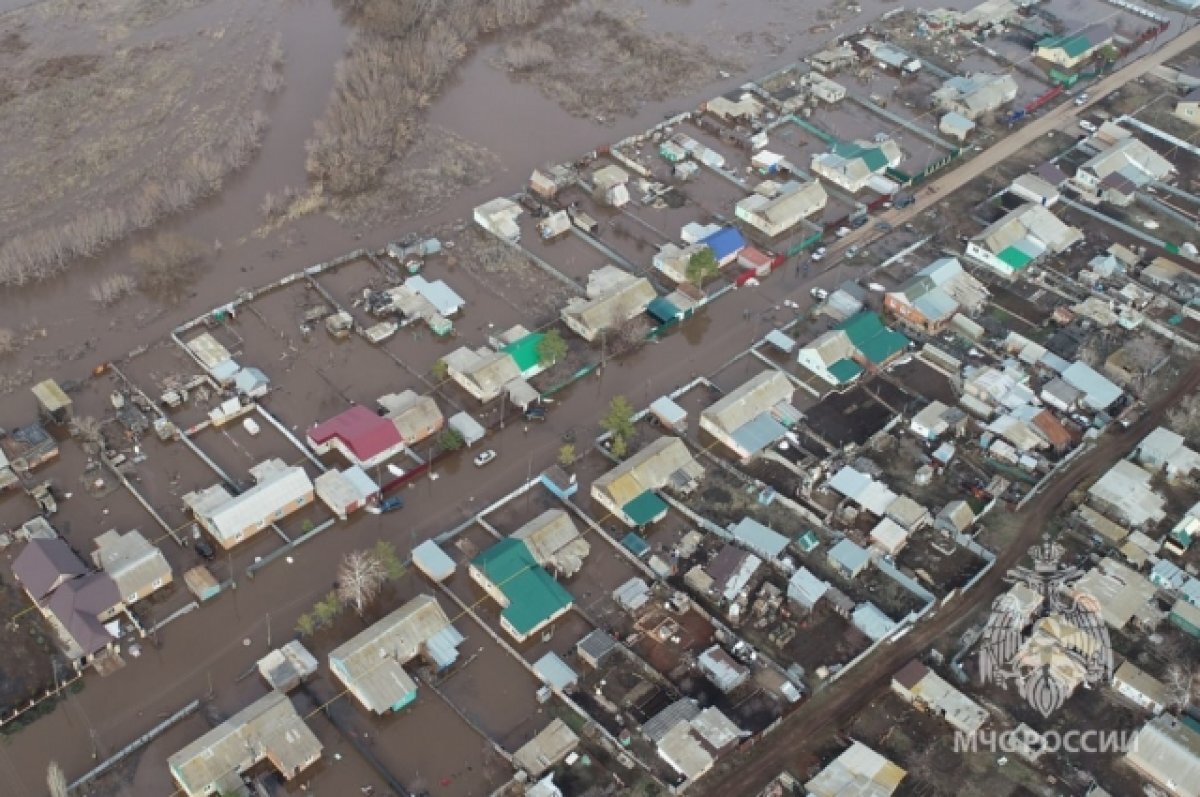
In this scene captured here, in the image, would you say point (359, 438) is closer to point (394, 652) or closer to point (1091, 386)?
point (394, 652)

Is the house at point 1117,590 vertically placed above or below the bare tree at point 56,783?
below

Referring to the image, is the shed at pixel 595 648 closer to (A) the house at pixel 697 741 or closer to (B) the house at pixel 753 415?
(A) the house at pixel 697 741

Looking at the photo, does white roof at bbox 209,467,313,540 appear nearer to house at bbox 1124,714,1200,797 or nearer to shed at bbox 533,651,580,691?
shed at bbox 533,651,580,691

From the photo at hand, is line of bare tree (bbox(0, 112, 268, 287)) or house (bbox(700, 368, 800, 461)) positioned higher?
line of bare tree (bbox(0, 112, 268, 287))

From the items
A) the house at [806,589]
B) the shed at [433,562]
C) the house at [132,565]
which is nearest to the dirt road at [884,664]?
the house at [806,589]

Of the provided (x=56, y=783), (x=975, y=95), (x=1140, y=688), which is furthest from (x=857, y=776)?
(x=975, y=95)

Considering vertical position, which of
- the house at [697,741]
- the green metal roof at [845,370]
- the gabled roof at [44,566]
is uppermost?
the gabled roof at [44,566]

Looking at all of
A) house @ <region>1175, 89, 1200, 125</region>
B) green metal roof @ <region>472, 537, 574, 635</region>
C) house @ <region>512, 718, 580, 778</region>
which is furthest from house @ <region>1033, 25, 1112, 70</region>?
house @ <region>512, 718, 580, 778</region>
